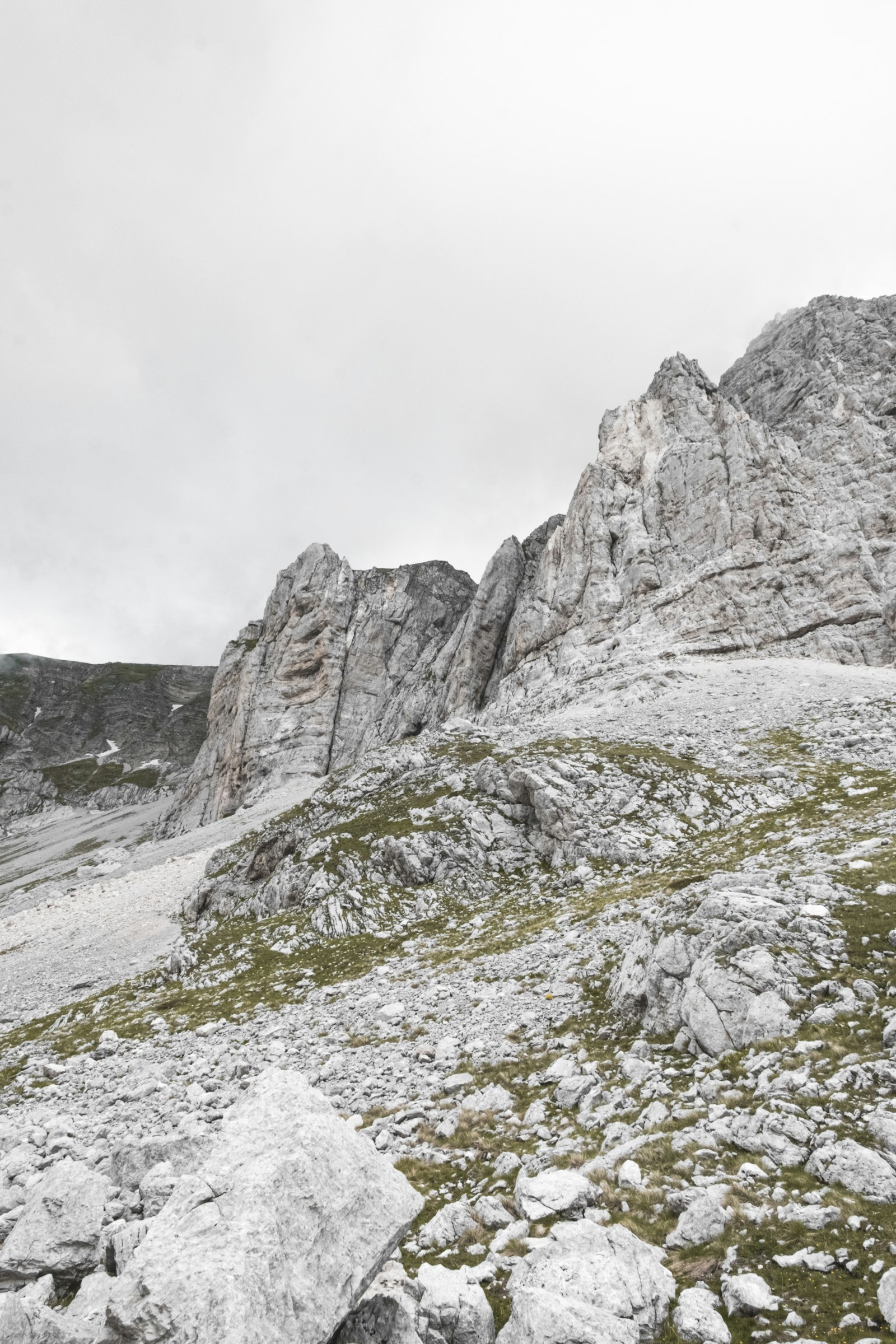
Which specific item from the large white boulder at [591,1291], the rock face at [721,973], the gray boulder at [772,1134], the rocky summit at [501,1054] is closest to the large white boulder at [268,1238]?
the rocky summit at [501,1054]

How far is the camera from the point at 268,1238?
5922mm

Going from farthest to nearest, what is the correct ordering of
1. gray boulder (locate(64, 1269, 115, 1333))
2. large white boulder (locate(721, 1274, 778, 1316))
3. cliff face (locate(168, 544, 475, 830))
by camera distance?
cliff face (locate(168, 544, 475, 830)) → gray boulder (locate(64, 1269, 115, 1333)) → large white boulder (locate(721, 1274, 778, 1316))

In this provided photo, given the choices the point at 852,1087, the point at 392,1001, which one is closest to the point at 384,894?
the point at 392,1001

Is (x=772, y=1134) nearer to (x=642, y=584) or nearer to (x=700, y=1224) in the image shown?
(x=700, y=1224)

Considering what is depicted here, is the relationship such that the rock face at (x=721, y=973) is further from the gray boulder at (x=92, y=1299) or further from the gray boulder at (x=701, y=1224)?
the gray boulder at (x=92, y=1299)

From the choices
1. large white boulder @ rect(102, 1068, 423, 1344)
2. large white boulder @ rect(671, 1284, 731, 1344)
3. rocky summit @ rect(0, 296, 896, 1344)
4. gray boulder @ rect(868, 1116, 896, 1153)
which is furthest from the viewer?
gray boulder @ rect(868, 1116, 896, 1153)

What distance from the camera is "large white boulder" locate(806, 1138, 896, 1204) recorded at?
23.0 feet

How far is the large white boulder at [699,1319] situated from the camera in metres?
5.56

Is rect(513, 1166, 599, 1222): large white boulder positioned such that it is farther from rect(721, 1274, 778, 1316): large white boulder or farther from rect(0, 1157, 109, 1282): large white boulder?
rect(0, 1157, 109, 1282): large white boulder

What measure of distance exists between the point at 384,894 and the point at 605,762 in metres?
14.9

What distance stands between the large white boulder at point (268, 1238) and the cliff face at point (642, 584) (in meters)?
68.4

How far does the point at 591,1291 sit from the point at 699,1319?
1012mm

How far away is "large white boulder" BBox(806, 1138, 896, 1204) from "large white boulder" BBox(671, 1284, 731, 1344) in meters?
2.39

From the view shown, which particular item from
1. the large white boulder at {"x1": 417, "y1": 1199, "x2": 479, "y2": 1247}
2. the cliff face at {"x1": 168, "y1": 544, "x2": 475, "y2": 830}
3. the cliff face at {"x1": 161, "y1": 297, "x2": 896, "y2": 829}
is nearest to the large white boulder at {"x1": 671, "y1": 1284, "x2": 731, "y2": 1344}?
the large white boulder at {"x1": 417, "y1": 1199, "x2": 479, "y2": 1247}
